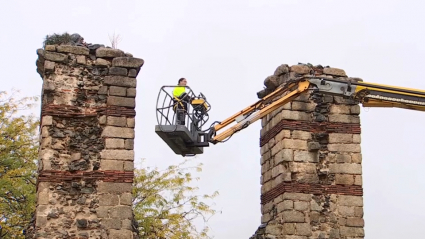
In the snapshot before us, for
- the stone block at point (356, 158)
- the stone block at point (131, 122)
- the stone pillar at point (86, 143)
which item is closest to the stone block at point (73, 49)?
the stone pillar at point (86, 143)

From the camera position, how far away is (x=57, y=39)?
44.8 feet

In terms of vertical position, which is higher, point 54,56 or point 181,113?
point 54,56

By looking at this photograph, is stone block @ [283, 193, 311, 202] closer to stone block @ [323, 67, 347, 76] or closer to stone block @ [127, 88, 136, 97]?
stone block @ [323, 67, 347, 76]

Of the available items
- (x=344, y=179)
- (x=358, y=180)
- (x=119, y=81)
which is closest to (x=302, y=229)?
(x=344, y=179)

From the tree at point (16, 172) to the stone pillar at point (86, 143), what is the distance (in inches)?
264

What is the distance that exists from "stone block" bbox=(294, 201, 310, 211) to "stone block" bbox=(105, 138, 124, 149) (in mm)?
3309

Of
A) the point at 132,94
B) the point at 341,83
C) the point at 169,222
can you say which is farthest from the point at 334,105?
the point at 169,222

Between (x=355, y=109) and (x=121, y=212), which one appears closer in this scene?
(x=121, y=212)

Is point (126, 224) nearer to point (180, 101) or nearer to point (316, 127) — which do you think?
point (180, 101)

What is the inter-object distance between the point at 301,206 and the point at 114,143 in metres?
3.55

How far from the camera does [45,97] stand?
12961mm

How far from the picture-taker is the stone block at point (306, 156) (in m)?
14.0

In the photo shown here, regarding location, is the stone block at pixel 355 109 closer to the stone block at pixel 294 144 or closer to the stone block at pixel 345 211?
the stone block at pixel 294 144

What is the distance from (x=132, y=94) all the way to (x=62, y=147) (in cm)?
147
